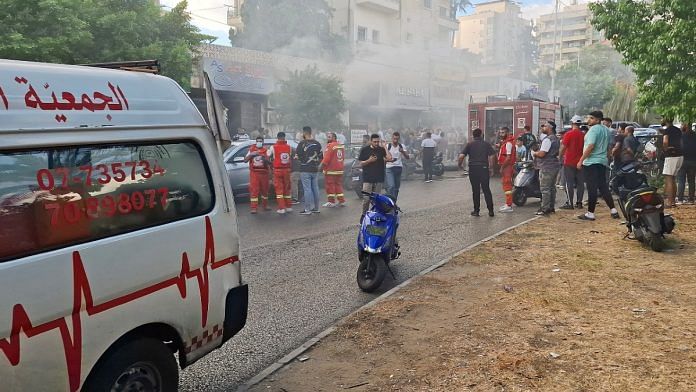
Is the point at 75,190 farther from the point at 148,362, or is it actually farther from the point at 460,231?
the point at 460,231

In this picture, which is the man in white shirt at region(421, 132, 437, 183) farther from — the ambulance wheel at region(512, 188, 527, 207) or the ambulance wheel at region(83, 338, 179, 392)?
the ambulance wheel at region(83, 338, 179, 392)

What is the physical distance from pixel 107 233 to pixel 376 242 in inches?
136

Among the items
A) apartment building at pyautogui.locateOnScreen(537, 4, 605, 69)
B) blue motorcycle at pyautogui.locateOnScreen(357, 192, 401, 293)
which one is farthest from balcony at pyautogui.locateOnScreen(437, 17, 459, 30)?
apartment building at pyautogui.locateOnScreen(537, 4, 605, 69)

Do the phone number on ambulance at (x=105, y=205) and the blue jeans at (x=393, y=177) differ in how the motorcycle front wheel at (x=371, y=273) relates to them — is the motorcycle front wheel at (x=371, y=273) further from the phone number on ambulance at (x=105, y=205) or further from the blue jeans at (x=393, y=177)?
the blue jeans at (x=393, y=177)

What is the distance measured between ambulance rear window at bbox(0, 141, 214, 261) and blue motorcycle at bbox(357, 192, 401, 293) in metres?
2.71

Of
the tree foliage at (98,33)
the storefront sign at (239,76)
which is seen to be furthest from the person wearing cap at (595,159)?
the storefront sign at (239,76)

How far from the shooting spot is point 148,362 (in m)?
2.90

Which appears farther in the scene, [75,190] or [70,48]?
[70,48]

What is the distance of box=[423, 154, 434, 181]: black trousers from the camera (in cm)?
1770

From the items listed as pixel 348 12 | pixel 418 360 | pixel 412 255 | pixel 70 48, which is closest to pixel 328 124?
pixel 70 48

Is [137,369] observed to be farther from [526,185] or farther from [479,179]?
[526,185]

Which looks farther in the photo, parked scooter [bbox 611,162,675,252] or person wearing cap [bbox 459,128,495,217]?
person wearing cap [bbox 459,128,495,217]

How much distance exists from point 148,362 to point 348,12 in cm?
3665

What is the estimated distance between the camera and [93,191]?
2.73 metres
